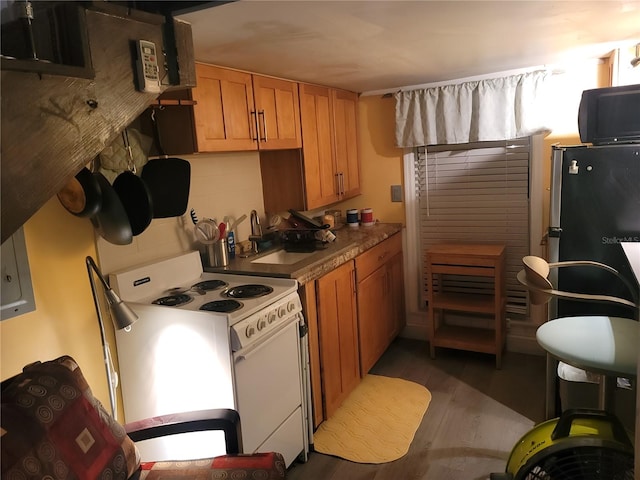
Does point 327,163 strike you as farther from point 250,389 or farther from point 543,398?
point 543,398

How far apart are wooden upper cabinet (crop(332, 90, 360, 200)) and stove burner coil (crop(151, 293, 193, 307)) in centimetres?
171

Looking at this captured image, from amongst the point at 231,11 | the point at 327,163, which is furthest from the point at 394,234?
the point at 231,11

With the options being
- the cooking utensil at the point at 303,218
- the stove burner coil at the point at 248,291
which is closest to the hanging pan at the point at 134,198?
the stove burner coil at the point at 248,291

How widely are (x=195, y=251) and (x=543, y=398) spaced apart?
2311 mm

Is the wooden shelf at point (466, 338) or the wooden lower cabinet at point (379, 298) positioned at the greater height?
the wooden lower cabinet at point (379, 298)

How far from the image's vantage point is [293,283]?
7.70ft

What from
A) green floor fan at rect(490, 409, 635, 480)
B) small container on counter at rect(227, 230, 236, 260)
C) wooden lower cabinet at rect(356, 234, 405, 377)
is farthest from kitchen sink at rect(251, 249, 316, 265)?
green floor fan at rect(490, 409, 635, 480)

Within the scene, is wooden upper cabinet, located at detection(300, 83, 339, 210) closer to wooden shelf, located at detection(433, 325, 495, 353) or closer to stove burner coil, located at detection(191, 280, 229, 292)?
stove burner coil, located at detection(191, 280, 229, 292)

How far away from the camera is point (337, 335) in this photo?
2.81 meters

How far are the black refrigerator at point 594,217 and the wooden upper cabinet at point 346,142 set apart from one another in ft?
5.09

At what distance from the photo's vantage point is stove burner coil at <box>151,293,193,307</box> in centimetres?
211

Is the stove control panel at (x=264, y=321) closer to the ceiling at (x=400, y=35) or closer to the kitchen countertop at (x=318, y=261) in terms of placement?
the kitchen countertop at (x=318, y=261)

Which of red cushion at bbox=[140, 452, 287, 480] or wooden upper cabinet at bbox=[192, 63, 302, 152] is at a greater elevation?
wooden upper cabinet at bbox=[192, 63, 302, 152]

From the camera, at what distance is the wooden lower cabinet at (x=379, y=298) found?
314cm
